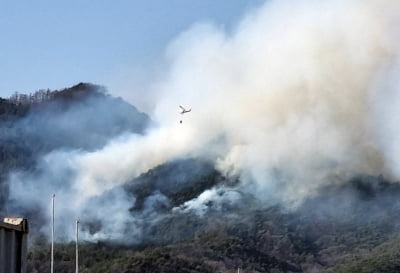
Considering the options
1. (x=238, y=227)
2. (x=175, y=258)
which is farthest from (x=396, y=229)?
(x=175, y=258)

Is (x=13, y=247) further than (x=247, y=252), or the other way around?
(x=247, y=252)

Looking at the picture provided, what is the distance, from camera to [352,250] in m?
187

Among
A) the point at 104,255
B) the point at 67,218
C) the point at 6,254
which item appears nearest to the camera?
the point at 6,254

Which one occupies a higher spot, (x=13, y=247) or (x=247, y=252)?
(x=247, y=252)

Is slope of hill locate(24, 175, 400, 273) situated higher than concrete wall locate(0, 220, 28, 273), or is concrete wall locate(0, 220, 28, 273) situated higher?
slope of hill locate(24, 175, 400, 273)

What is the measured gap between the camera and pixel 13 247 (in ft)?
67.7

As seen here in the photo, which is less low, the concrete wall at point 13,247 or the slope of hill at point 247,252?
the slope of hill at point 247,252

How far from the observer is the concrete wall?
20141mm

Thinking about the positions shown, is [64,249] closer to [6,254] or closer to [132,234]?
[132,234]

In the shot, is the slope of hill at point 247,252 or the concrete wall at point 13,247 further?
the slope of hill at point 247,252

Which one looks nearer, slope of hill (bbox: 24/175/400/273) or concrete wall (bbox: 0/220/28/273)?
concrete wall (bbox: 0/220/28/273)

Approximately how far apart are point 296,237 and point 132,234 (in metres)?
34.9

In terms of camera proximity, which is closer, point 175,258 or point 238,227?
point 175,258

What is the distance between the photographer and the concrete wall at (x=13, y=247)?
66.1 feet
